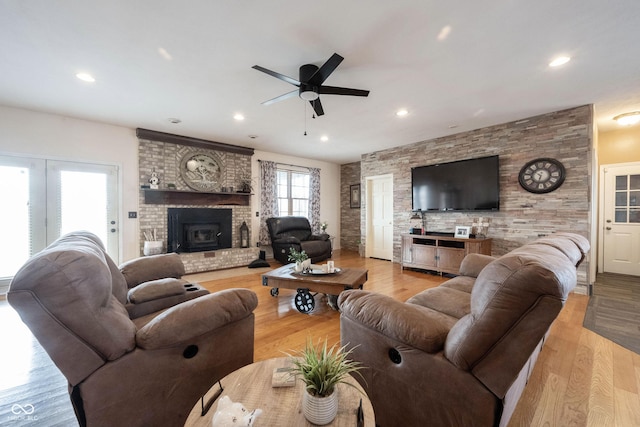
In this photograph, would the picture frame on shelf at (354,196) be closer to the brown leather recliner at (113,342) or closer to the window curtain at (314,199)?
the window curtain at (314,199)

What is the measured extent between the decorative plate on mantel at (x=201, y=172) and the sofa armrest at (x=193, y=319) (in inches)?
171

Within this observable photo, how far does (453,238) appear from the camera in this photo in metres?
4.45

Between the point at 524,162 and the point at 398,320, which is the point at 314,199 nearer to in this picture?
the point at 524,162

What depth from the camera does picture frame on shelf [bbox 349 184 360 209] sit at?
7552 millimetres

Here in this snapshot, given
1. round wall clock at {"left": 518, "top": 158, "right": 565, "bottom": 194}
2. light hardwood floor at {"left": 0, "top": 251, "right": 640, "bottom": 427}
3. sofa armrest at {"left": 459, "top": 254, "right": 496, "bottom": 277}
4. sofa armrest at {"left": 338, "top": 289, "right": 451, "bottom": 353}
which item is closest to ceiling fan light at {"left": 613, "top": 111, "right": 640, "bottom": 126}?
round wall clock at {"left": 518, "top": 158, "right": 565, "bottom": 194}

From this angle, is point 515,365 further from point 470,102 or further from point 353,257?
point 353,257

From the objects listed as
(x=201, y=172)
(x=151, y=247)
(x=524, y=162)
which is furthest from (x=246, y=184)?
(x=524, y=162)

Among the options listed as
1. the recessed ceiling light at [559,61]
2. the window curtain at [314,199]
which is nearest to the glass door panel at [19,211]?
the window curtain at [314,199]

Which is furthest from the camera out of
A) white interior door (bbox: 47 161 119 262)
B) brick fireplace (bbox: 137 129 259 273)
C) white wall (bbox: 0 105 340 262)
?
brick fireplace (bbox: 137 129 259 273)

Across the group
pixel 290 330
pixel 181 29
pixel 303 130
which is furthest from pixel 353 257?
pixel 181 29

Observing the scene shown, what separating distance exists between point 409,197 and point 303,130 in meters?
2.70

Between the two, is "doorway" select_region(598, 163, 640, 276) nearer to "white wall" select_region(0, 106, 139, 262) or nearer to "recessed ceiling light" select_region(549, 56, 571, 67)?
"recessed ceiling light" select_region(549, 56, 571, 67)

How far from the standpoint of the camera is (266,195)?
20.4 ft

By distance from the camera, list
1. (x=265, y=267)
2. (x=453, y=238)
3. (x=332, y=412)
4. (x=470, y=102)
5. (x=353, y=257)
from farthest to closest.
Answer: (x=353, y=257)
(x=265, y=267)
(x=453, y=238)
(x=470, y=102)
(x=332, y=412)
